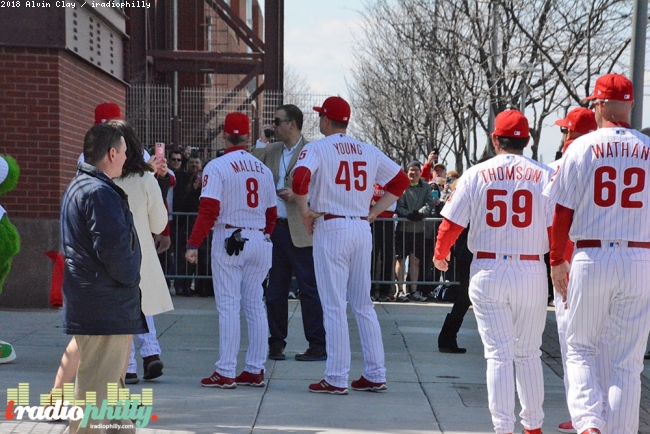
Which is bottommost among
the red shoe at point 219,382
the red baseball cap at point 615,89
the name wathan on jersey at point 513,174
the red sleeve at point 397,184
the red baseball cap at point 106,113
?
the red shoe at point 219,382

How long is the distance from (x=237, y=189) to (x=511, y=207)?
2514mm

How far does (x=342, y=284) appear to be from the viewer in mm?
7566

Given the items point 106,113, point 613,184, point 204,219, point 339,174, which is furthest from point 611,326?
point 106,113

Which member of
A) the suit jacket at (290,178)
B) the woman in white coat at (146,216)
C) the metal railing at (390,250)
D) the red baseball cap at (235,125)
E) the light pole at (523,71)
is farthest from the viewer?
the light pole at (523,71)

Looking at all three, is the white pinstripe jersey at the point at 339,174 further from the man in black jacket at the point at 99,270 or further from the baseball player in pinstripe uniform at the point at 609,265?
the man in black jacket at the point at 99,270

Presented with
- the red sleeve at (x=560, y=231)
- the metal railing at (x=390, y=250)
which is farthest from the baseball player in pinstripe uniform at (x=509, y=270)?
the metal railing at (x=390, y=250)

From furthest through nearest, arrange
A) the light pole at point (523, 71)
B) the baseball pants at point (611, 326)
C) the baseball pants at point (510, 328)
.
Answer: the light pole at point (523, 71), the baseball pants at point (510, 328), the baseball pants at point (611, 326)

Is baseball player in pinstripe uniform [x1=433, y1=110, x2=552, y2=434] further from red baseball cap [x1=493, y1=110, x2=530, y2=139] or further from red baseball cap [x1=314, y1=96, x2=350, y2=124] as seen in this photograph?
red baseball cap [x1=314, y1=96, x2=350, y2=124]

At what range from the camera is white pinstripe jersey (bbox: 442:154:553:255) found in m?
5.98

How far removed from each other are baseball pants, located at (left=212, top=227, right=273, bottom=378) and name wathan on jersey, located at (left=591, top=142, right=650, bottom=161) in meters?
2.99

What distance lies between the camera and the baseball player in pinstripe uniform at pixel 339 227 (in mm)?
7469

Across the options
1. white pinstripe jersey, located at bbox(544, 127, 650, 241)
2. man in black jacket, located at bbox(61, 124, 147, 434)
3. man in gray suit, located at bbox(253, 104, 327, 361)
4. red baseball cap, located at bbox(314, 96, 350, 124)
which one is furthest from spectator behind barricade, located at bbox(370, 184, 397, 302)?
man in black jacket, located at bbox(61, 124, 147, 434)

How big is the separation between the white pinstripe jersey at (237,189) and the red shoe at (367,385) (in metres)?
1.38

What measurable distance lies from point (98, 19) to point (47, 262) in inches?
139
